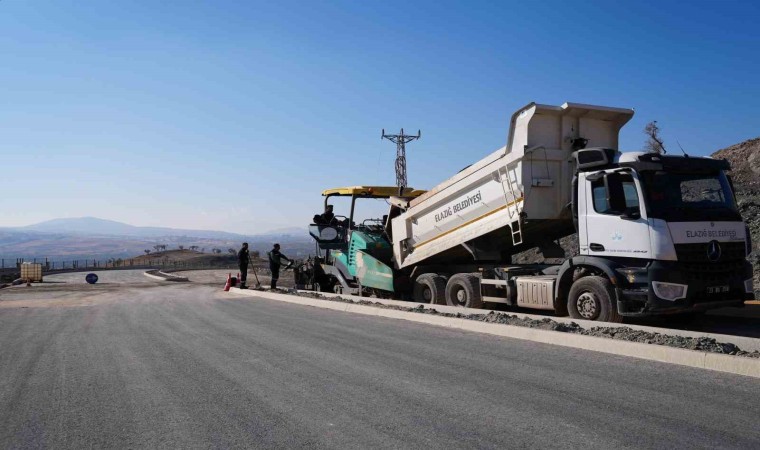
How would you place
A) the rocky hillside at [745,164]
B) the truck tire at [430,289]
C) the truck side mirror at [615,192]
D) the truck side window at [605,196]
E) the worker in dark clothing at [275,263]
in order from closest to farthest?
the truck side window at [605,196] → the truck side mirror at [615,192] → the truck tire at [430,289] → the worker in dark clothing at [275,263] → the rocky hillside at [745,164]

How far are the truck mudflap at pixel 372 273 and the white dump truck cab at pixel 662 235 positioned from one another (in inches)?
220

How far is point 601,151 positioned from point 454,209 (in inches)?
148

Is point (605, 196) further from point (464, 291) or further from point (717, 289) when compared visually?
point (464, 291)

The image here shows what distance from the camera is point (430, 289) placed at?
13.5 m

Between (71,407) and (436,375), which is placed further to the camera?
(436,375)

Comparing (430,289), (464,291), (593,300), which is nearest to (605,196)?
(593,300)

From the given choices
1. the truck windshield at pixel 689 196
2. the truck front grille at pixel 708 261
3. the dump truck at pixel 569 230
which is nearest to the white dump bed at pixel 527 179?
the dump truck at pixel 569 230

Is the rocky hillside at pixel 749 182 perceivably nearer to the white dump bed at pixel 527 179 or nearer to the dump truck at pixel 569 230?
the dump truck at pixel 569 230

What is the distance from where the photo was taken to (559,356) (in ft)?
24.2

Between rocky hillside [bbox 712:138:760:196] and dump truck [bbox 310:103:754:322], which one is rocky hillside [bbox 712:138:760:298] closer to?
rocky hillside [bbox 712:138:760:196]

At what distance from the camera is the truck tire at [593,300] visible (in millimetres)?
9148

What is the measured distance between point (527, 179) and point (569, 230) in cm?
187

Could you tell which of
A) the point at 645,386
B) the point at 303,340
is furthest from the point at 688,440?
the point at 303,340

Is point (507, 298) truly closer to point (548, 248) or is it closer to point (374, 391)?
point (548, 248)
